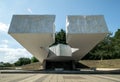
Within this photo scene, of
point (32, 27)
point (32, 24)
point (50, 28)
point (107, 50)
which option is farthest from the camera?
point (107, 50)

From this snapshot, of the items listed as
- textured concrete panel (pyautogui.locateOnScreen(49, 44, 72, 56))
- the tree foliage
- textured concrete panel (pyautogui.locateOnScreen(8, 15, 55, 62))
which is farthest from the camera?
the tree foliage

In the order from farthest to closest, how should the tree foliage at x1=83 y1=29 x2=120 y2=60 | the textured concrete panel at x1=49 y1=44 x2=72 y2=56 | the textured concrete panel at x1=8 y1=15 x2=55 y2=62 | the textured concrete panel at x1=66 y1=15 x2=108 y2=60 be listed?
1. the tree foliage at x1=83 y1=29 x2=120 y2=60
2. the textured concrete panel at x1=49 y1=44 x2=72 y2=56
3. the textured concrete panel at x1=66 y1=15 x2=108 y2=60
4. the textured concrete panel at x1=8 y1=15 x2=55 y2=62

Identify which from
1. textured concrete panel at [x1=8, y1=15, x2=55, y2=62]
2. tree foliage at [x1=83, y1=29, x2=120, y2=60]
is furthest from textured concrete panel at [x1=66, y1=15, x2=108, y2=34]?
tree foliage at [x1=83, y1=29, x2=120, y2=60]

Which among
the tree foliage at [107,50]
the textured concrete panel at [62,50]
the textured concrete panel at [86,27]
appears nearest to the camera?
the textured concrete panel at [86,27]

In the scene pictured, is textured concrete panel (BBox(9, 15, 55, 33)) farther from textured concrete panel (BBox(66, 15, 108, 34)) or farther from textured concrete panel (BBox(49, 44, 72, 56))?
textured concrete panel (BBox(49, 44, 72, 56))

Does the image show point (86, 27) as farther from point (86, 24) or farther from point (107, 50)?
point (107, 50)

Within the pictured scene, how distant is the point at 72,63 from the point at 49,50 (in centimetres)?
788

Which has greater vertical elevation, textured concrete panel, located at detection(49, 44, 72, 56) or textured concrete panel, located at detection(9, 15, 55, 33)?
textured concrete panel, located at detection(9, 15, 55, 33)

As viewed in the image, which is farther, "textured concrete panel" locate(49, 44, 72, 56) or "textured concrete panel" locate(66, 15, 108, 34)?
"textured concrete panel" locate(49, 44, 72, 56)

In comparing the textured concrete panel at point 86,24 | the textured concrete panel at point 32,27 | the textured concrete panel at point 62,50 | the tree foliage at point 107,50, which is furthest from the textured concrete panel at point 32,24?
the tree foliage at point 107,50

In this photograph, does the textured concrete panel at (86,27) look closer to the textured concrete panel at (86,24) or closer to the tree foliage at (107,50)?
the textured concrete panel at (86,24)

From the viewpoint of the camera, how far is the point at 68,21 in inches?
814

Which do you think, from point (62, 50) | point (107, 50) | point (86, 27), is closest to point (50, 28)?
point (86, 27)

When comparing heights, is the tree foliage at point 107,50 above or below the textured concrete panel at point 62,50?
above
